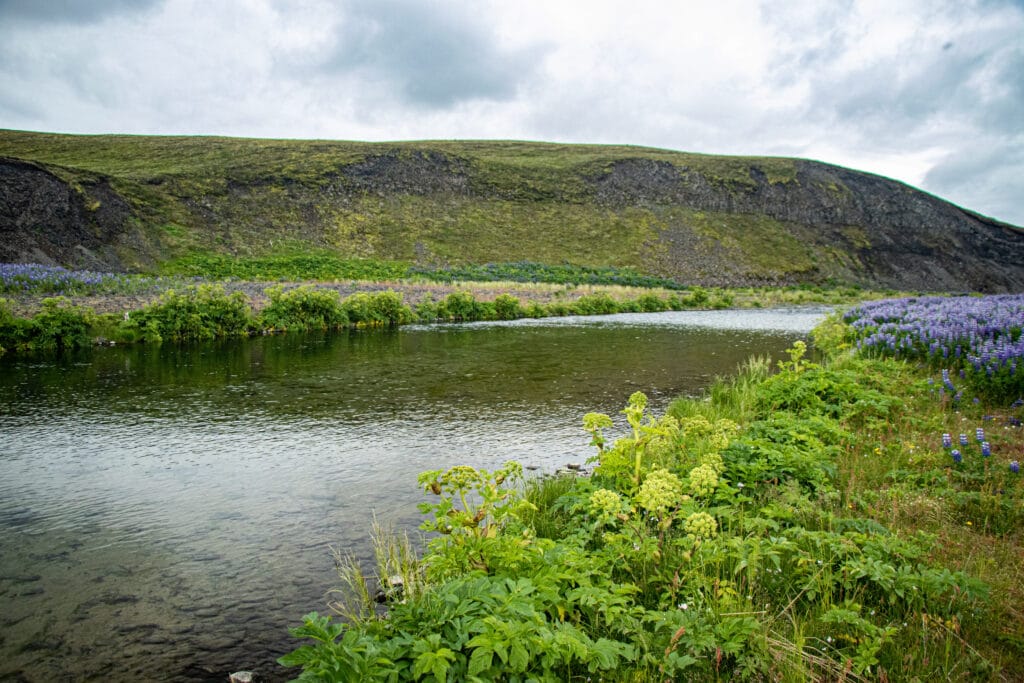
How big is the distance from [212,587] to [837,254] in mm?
87953

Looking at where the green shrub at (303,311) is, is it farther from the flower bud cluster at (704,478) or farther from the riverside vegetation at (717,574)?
the flower bud cluster at (704,478)

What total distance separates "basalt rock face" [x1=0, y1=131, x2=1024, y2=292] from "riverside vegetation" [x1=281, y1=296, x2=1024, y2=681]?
4787 cm

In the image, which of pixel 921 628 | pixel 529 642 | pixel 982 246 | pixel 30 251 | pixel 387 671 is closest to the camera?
pixel 387 671

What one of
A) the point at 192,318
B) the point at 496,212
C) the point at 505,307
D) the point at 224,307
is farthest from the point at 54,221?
the point at 496,212

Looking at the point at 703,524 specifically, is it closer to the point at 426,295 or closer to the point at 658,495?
the point at 658,495

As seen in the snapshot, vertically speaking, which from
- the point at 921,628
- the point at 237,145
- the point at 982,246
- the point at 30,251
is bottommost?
the point at 921,628

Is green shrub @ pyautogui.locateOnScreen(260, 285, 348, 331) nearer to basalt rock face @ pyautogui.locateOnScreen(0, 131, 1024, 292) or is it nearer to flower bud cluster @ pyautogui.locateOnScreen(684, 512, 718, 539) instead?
flower bud cluster @ pyautogui.locateOnScreen(684, 512, 718, 539)

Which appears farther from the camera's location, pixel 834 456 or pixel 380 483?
pixel 380 483

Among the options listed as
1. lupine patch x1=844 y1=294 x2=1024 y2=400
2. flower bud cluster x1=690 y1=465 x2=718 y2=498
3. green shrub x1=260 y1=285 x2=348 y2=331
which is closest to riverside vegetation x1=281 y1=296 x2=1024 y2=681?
flower bud cluster x1=690 y1=465 x2=718 y2=498

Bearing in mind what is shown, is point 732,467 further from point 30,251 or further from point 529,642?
point 30,251

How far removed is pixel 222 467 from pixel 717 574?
254 inches

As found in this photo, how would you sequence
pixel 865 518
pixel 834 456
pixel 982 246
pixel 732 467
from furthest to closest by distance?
1. pixel 982 246
2. pixel 834 456
3. pixel 732 467
4. pixel 865 518

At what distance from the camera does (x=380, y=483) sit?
7.00m

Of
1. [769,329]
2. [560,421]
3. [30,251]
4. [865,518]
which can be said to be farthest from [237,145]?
[865,518]
